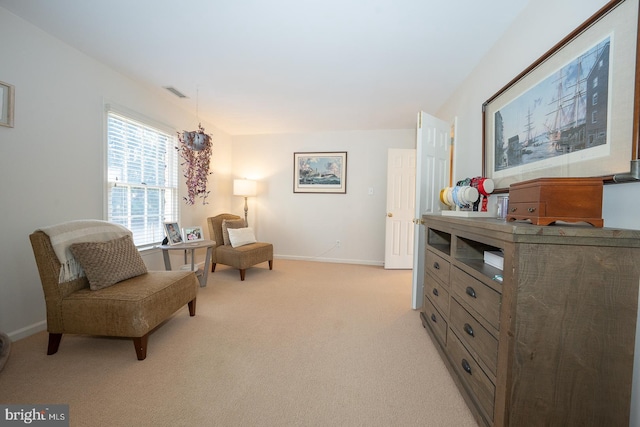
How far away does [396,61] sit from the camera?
242 cm

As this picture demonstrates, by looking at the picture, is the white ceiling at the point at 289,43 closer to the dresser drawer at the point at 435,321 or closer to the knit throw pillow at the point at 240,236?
the knit throw pillow at the point at 240,236

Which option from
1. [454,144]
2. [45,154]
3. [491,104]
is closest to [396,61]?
[491,104]

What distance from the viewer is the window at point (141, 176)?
110 inches

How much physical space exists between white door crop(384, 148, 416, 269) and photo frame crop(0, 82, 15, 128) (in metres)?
4.14

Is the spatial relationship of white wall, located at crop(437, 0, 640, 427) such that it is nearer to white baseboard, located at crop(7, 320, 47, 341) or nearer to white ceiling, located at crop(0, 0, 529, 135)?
white ceiling, located at crop(0, 0, 529, 135)

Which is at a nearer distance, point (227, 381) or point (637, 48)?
point (637, 48)

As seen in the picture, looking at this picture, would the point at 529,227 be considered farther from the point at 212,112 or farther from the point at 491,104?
the point at 212,112

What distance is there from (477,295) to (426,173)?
5.21ft

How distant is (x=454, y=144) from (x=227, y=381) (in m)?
3.02

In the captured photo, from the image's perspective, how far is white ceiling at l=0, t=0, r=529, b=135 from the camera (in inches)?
70.9

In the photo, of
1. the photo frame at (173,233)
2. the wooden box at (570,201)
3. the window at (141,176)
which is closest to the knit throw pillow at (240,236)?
the photo frame at (173,233)

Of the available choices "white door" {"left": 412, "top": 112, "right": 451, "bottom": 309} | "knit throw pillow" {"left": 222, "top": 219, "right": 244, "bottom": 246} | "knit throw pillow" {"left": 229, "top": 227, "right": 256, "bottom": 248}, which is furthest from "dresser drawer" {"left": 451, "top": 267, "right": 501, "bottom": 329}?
"knit throw pillow" {"left": 222, "top": 219, "right": 244, "bottom": 246}

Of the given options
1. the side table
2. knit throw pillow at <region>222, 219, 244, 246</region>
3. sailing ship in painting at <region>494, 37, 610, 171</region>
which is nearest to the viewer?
sailing ship in painting at <region>494, 37, 610, 171</region>

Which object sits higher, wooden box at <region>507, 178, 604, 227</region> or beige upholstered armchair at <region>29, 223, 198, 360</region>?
wooden box at <region>507, 178, 604, 227</region>
